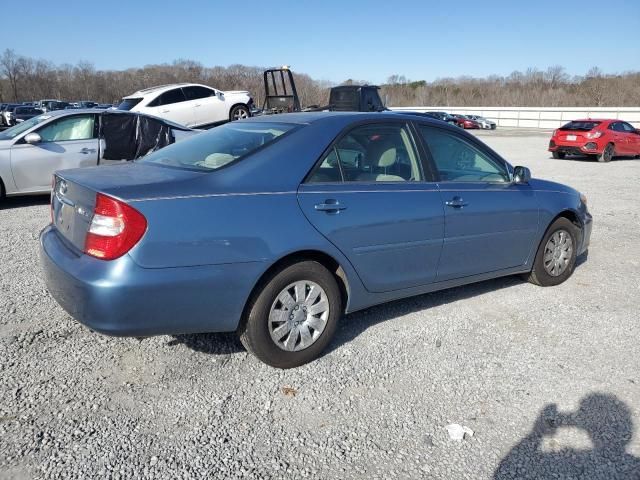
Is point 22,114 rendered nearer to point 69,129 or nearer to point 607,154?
point 69,129

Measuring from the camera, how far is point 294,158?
3.31 m

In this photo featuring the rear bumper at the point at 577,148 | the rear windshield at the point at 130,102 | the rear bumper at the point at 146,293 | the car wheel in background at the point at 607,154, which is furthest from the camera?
the car wheel in background at the point at 607,154

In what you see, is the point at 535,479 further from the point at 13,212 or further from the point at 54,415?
the point at 13,212

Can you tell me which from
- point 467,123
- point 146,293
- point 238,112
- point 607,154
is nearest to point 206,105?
point 238,112

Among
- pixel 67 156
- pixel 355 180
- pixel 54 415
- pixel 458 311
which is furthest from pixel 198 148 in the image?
pixel 67 156

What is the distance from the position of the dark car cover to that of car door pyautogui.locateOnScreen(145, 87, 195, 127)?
605 cm

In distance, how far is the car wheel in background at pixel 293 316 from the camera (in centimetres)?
313

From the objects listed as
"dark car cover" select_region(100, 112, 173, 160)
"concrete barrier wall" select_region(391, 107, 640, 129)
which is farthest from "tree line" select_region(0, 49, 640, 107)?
"dark car cover" select_region(100, 112, 173, 160)

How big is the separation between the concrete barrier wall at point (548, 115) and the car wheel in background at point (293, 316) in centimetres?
4551

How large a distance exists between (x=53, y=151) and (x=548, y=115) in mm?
48336

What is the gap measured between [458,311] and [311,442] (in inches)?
84.4

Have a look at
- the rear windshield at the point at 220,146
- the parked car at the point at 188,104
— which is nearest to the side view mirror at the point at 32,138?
the rear windshield at the point at 220,146

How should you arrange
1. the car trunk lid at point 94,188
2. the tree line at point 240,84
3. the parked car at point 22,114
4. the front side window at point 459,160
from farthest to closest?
1. the tree line at point 240,84
2. the parked car at point 22,114
3. the front side window at point 459,160
4. the car trunk lid at point 94,188

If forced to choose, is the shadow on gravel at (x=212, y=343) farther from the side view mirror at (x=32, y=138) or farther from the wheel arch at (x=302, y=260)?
the side view mirror at (x=32, y=138)
